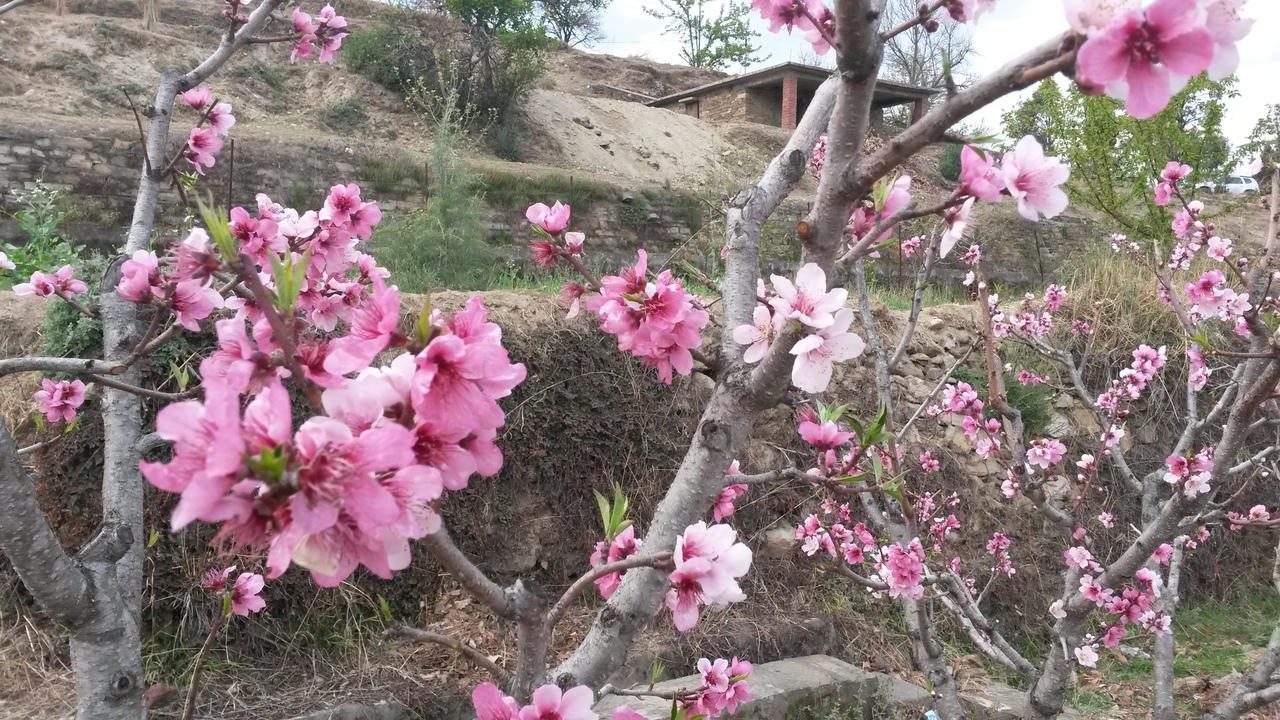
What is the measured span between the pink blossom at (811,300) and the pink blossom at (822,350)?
0.04 ft

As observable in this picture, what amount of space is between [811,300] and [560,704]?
1.75 feet

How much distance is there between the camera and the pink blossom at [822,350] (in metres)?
0.86

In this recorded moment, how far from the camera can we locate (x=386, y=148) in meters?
10.9

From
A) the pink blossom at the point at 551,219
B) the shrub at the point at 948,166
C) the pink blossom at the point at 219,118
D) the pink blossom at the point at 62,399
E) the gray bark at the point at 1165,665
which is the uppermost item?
the shrub at the point at 948,166

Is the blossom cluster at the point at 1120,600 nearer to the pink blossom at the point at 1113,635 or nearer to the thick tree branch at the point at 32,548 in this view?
the pink blossom at the point at 1113,635

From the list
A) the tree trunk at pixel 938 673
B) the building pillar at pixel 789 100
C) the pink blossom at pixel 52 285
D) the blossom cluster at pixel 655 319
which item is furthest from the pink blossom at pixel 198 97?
the building pillar at pixel 789 100

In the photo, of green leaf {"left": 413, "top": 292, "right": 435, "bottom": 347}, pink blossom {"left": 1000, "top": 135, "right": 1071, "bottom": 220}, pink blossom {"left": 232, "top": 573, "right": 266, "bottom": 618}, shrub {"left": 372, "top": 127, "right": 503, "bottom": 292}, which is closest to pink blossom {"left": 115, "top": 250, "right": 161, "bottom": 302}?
green leaf {"left": 413, "top": 292, "right": 435, "bottom": 347}

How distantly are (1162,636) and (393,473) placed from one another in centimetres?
321

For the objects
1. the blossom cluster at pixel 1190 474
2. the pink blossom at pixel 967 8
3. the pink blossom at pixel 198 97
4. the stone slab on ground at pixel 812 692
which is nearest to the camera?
the pink blossom at pixel 967 8

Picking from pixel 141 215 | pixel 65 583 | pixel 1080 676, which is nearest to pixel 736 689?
pixel 65 583

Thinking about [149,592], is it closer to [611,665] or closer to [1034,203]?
[611,665]

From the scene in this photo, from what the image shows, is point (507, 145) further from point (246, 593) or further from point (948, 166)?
point (246, 593)

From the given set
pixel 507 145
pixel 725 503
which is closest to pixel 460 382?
pixel 725 503

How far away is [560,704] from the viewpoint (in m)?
0.80
